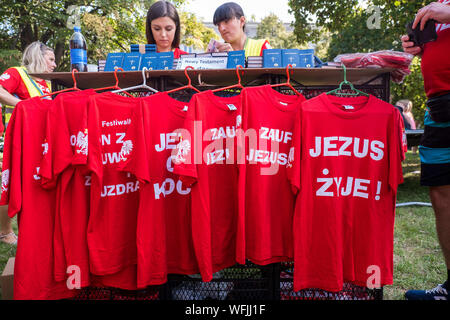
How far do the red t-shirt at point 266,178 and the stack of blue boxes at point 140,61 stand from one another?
2.36 ft

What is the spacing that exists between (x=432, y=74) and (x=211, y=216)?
5.90ft

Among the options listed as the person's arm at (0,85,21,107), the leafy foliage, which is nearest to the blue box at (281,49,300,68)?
the person's arm at (0,85,21,107)

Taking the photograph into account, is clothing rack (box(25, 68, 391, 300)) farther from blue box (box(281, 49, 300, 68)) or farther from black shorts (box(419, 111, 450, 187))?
black shorts (box(419, 111, 450, 187))

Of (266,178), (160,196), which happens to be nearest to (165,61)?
(160,196)

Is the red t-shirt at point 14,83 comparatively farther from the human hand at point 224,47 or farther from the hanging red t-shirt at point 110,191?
the human hand at point 224,47

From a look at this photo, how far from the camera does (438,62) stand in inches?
84.3

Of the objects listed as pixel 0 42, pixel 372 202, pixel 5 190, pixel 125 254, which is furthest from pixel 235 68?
pixel 0 42

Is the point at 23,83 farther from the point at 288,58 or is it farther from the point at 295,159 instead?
the point at 295,159

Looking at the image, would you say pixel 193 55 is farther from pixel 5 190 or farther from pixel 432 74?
pixel 432 74

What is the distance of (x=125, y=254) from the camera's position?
2.07 meters

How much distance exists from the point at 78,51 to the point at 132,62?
1.29 ft

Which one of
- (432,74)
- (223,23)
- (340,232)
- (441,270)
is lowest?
(441,270)

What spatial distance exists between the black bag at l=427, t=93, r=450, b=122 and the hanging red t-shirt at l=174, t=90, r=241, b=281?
135 centimetres

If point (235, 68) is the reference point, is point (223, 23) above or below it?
above
